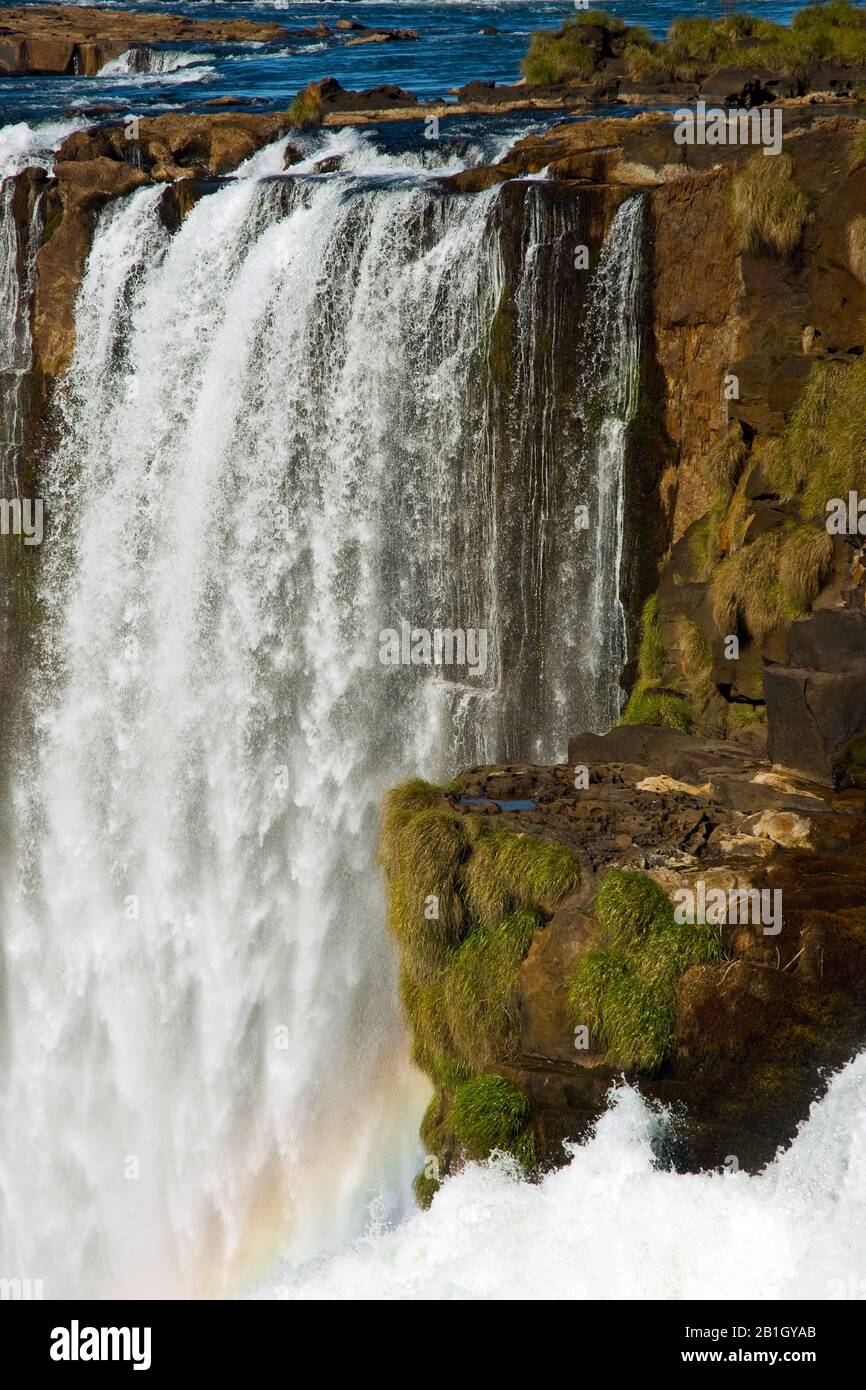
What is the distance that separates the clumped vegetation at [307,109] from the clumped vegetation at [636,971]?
72.2ft

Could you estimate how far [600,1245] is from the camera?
1254cm

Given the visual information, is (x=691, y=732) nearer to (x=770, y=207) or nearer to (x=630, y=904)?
(x=630, y=904)

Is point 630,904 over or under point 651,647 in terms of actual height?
under

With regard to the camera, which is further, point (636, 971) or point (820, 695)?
point (820, 695)

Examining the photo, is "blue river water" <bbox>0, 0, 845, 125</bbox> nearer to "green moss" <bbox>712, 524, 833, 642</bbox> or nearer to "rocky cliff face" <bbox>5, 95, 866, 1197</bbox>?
"rocky cliff face" <bbox>5, 95, 866, 1197</bbox>

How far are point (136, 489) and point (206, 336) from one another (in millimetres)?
2851

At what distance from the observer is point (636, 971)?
535 inches

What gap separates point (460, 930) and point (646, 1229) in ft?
12.3

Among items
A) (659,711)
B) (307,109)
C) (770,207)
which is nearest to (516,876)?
(659,711)

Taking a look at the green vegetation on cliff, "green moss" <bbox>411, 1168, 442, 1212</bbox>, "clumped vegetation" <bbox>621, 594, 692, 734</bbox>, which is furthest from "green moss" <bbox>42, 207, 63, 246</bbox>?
"green moss" <bbox>411, 1168, 442, 1212</bbox>

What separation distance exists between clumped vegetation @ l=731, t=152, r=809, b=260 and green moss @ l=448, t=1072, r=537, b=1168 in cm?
1171

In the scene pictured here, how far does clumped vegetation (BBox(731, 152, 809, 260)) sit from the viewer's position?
19625 millimetres
